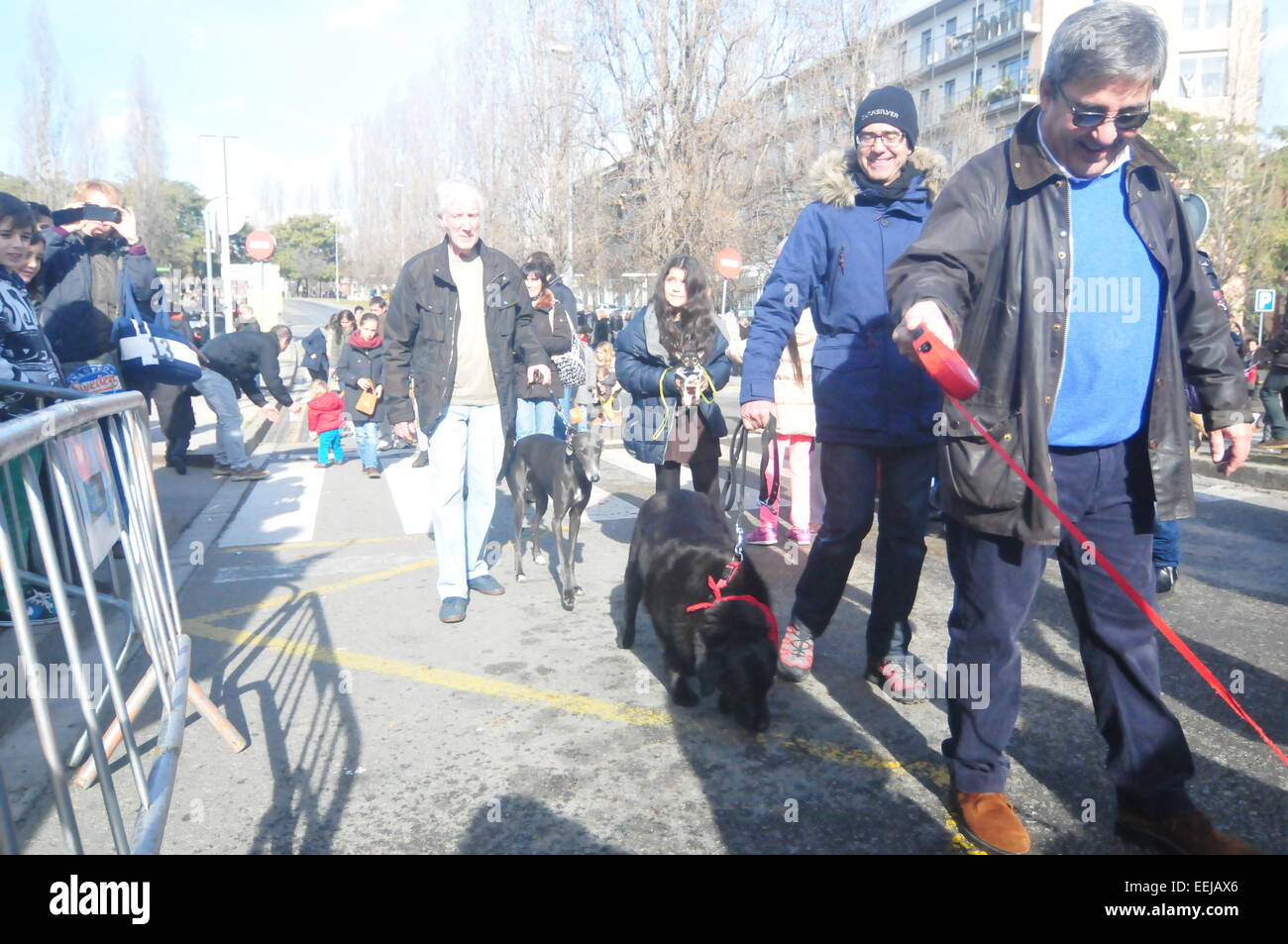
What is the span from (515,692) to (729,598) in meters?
0.99

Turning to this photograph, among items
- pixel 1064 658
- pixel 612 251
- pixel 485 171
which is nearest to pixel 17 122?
pixel 485 171

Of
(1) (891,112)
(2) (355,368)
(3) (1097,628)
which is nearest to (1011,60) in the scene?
(2) (355,368)

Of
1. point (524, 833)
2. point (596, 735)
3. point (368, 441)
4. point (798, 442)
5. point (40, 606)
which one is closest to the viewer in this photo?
point (524, 833)

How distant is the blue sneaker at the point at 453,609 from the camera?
4.82 metres

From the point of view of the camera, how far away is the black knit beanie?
358cm

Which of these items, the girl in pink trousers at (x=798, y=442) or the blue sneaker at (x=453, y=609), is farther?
the girl in pink trousers at (x=798, y=442)

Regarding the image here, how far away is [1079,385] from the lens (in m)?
2.53

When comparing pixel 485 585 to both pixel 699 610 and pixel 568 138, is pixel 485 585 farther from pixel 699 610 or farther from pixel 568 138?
pixel 568 138

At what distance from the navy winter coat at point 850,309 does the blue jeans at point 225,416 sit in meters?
7.39

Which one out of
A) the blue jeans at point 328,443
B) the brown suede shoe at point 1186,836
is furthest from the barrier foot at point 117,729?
the blue jeans at point 328,443

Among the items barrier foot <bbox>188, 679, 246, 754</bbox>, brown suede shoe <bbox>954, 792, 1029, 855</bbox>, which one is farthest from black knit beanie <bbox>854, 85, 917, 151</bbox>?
barrier foot <bbox>188, 679, 246, 754</bbox>

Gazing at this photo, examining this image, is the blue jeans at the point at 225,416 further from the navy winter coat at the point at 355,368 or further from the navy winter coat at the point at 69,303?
the navy winter coat at the point at 69,303

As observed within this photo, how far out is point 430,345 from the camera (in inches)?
196
